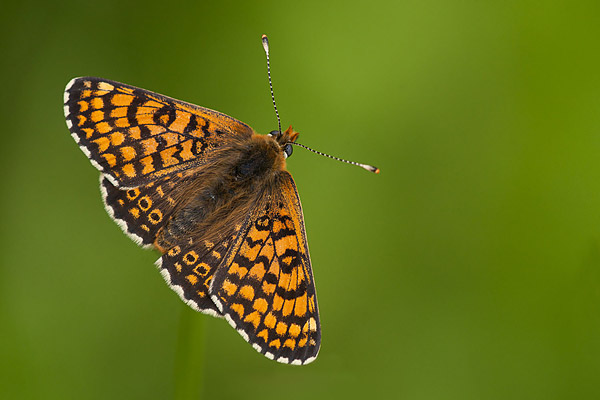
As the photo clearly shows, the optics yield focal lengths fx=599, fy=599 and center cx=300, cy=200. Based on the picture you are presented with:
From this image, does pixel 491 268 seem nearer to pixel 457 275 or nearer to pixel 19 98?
pixel 457 275

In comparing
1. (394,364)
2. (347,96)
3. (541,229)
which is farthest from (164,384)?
(541,229)

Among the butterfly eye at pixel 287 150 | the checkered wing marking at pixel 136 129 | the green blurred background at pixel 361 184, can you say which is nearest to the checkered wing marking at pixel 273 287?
the butterfly eye at pixel 287 150

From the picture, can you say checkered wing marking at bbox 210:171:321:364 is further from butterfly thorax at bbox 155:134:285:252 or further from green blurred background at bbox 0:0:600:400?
green blurred background at bbox 0:0:600:400

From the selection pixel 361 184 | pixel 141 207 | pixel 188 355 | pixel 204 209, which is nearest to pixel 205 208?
pixel 204 209

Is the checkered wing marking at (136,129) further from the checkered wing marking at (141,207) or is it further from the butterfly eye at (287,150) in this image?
the butterfly eye at (287,150)

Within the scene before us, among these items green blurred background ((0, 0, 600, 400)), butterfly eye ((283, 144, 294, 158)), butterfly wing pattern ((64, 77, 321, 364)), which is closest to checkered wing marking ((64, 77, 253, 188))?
butterfly wing pattern ((64, 77, 321, 364))

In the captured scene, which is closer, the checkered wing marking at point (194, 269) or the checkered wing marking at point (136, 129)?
the checkered wing marking at point (194, 269)
